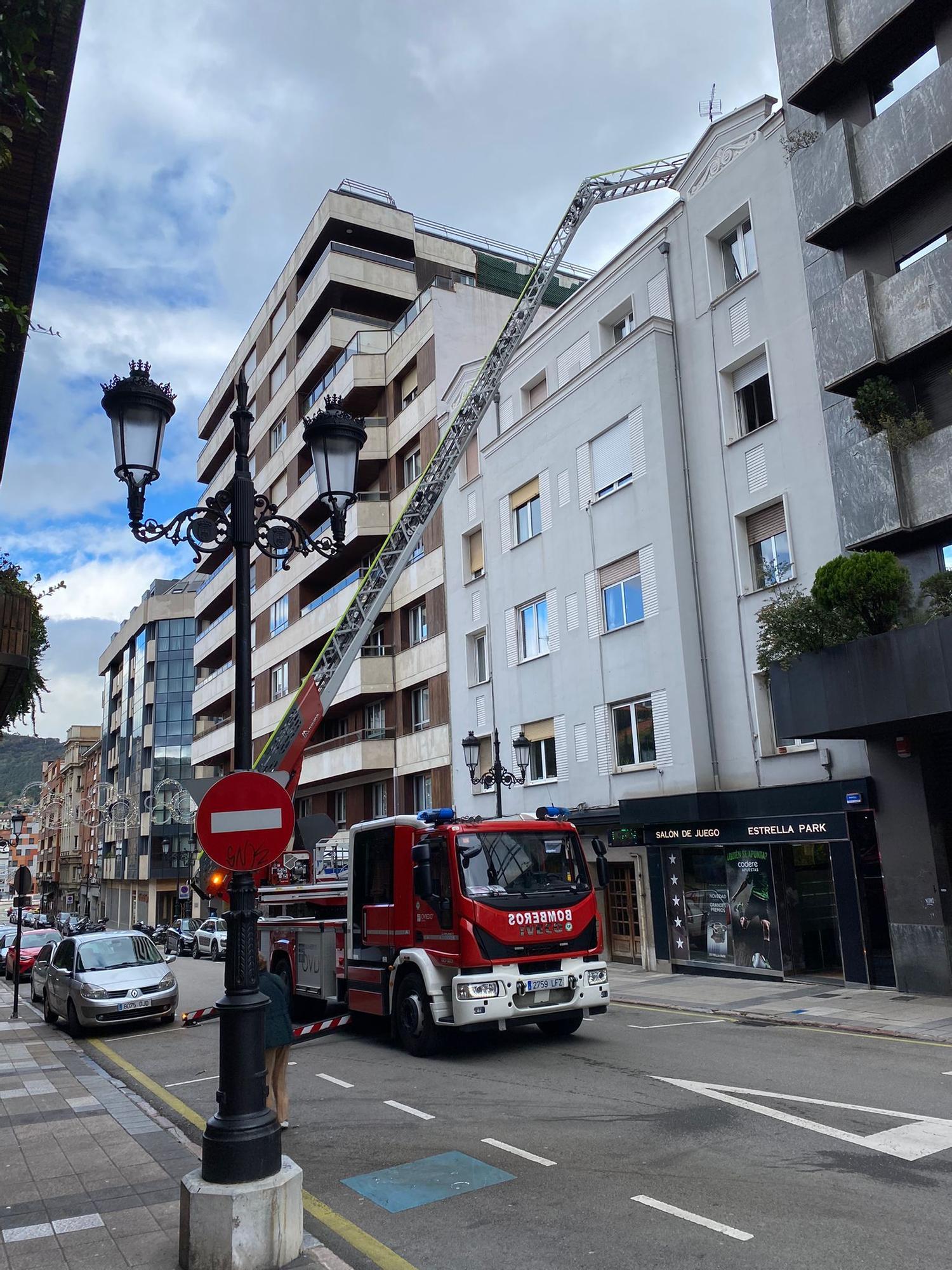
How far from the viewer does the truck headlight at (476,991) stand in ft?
35.9

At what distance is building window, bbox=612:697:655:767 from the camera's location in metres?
21.2

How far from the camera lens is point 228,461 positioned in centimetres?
5228

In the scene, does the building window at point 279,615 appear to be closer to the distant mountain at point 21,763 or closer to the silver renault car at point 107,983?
the silver renault car at point 107,983

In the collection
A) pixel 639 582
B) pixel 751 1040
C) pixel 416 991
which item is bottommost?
pixel 751 1040

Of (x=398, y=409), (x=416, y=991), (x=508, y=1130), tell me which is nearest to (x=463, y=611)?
(x=398, y=409)

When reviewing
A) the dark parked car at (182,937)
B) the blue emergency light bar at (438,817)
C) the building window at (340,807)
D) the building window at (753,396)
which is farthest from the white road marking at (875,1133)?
the dark parked car at (182,937)

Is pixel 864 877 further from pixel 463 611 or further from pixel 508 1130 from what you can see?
pixel 463 611

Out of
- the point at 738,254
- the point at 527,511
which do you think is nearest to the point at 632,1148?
the point at 738,254

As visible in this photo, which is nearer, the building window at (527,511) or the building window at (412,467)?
the building window at (527,511)

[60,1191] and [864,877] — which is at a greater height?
[864,877]

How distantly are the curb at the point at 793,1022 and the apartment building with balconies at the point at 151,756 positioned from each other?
5150 cm

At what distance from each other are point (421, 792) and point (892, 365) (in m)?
19.8

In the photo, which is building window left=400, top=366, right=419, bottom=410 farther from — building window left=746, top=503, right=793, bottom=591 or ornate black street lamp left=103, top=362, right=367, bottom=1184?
ornate black street lamp left=103, top=362, right=367, bottom=1184

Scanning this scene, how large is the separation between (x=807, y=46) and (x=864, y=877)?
579 inches
